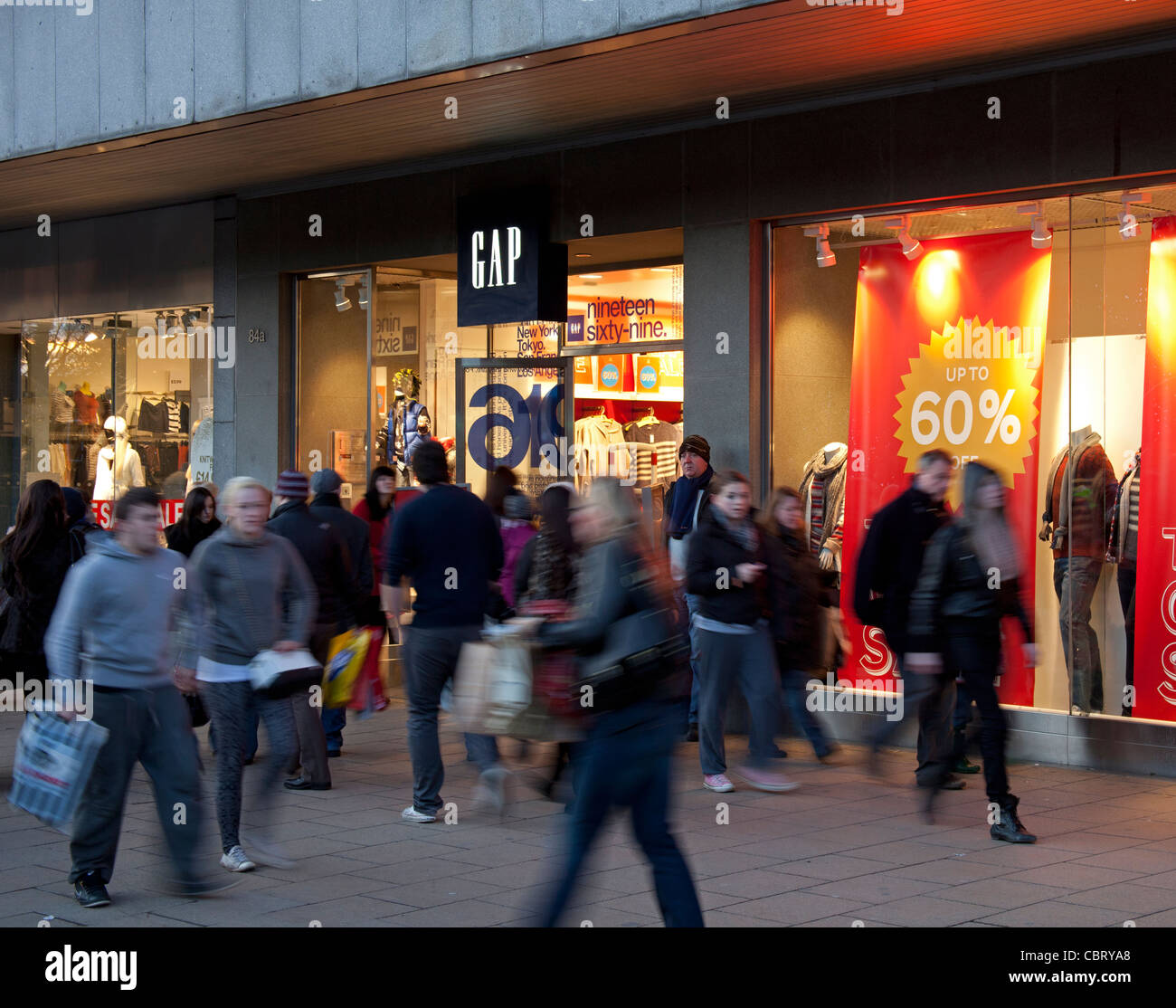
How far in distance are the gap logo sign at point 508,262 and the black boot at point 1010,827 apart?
632cm

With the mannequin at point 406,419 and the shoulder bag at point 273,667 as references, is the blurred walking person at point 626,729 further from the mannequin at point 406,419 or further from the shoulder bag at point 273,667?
the mannequin at point 406,419

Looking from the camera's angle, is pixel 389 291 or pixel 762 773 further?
pixel 389 291

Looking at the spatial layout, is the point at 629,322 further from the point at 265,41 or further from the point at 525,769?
the point at 525,769

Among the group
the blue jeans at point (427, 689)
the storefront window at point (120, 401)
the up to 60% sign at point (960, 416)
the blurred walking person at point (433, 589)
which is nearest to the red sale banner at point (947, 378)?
the up to 60% sign at point (960, 416)

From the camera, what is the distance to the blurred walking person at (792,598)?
8664 mm

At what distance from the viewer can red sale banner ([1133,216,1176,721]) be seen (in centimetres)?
951

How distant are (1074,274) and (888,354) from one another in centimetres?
151

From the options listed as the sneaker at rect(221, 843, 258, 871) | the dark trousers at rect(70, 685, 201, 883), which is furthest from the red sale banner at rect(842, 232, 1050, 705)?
the dark trousers at rect(70, 685, 201, 883)

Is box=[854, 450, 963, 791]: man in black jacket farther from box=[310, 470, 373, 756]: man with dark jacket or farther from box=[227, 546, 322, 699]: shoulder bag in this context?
box=[227, 546, 322, 699]: shoulder bag

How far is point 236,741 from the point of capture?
6.97 m

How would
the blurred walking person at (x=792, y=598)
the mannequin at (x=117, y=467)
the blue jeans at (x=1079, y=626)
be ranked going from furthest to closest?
1. the mannequin at (x=117, y=467)
2. the blue jeans at (x=1079, y=626)
3. the blurred walking person at (x=792, y=598)
